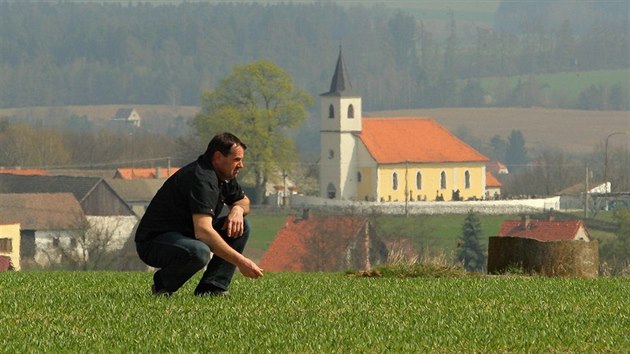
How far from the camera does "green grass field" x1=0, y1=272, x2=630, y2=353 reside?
38.3ft

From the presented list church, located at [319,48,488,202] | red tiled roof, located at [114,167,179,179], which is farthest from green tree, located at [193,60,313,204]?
church, located at [319,48,488,202]

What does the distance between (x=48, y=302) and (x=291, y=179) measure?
468 ft

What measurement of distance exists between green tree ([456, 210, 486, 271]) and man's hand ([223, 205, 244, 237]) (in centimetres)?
6375

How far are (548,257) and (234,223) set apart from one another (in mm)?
6010

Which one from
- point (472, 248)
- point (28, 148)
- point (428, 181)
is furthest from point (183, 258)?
Result: point (28, 148)

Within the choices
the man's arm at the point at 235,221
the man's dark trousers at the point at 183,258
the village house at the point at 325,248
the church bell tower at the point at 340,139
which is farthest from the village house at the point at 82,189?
the man's arm at the point at 235,221

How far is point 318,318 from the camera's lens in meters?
13.2

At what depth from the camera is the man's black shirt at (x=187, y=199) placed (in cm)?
1419

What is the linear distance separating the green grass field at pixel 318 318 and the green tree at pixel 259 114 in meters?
123

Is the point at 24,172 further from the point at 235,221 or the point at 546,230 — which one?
the point at 235,221

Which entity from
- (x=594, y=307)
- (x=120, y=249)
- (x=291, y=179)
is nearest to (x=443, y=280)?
(x=594, y=307)

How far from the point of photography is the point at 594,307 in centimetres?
1419

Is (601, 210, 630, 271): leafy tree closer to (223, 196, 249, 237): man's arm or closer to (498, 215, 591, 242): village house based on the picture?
(498, 215, 591, 242): village house

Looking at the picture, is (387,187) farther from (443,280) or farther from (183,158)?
(443,280)
